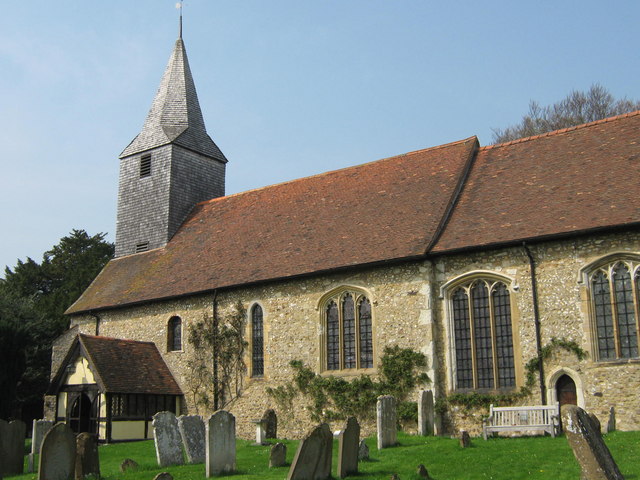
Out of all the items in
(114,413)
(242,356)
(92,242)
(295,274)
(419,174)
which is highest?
(92,242)

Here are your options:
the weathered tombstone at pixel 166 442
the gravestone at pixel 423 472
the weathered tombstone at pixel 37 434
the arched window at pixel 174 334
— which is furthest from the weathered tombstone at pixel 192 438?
the arched window at pixel 174 334

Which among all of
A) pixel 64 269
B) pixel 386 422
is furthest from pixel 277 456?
pixel 64 269

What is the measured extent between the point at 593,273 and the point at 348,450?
26.9 ft

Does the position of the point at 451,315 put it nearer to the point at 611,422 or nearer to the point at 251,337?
the point at 611,422

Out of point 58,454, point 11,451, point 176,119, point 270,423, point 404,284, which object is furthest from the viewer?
point 176,119

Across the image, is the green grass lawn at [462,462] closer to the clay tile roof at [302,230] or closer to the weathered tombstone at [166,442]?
the weathered tombstone at [166,442]

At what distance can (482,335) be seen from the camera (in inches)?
695

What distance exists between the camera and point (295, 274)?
20188mm

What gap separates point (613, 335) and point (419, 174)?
8549 mm

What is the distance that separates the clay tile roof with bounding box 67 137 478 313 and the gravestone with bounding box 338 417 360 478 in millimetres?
7257

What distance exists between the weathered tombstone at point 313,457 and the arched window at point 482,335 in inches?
293

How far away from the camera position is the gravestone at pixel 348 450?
1115cm

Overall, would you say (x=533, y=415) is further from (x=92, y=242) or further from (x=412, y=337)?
(x=92, y=242)

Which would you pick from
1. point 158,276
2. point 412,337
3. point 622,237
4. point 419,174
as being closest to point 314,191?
point 419,174
